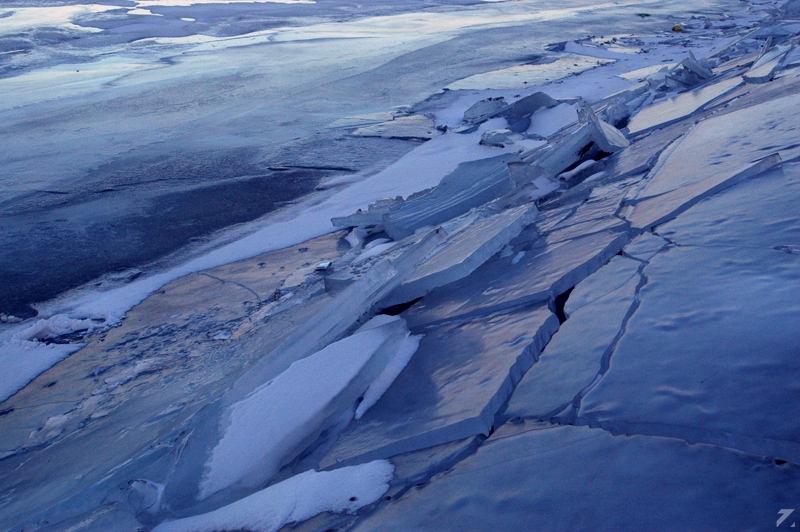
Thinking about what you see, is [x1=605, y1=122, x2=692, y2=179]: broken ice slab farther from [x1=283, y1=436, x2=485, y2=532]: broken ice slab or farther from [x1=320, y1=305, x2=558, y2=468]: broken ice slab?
[x1=283, y1=436, x2=485, y2=532]: broken ice slab

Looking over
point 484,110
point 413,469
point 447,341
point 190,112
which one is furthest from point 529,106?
point 413,469

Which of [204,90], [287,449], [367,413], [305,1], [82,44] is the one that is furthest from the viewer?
[305,1]

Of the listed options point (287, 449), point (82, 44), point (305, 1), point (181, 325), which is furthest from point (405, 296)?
point (305, 1)

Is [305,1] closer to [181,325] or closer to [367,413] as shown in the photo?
[181,325]

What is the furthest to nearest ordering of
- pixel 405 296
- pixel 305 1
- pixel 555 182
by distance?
1. pixel 305 1
2. pixel 555 182
3. pixel 405 296

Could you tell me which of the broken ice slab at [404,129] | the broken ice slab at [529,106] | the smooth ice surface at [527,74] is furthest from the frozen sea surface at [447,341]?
the smooth ice surface at [527,74]

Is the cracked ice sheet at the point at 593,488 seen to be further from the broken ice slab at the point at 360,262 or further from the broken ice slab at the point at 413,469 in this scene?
the broken ice slab at the point at 360,262

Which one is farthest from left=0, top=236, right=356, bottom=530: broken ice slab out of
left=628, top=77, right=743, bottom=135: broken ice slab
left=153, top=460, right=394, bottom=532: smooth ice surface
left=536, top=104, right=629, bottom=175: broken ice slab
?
left=628, top=77, right=743, bottom=135: broken ice slab
